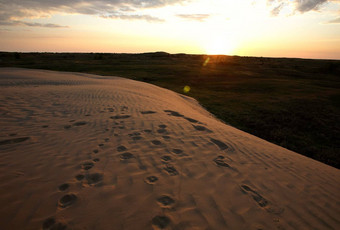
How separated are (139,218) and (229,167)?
2293mm

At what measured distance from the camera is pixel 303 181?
392cm

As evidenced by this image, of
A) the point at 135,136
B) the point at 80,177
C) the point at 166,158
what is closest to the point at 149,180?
the point at 166,158

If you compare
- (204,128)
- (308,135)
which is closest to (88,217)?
(204,128)

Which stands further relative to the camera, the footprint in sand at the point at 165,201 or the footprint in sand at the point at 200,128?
the footprint in sand at the point at 200,128

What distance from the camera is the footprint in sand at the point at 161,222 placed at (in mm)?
2357

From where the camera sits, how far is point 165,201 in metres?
2.78

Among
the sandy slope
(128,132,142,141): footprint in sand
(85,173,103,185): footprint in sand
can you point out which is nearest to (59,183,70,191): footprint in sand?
the sandy slope

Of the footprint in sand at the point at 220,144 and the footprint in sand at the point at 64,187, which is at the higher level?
the footprint in sand at the point at 64,187

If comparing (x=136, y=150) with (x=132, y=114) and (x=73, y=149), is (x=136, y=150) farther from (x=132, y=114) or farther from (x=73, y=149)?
(x=132, y=114)

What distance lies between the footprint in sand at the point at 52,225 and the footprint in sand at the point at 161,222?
3.53 ft

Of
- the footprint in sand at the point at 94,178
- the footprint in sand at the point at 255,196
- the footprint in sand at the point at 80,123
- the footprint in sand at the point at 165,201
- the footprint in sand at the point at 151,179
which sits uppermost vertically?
the footprint in sand at the point at 80,123

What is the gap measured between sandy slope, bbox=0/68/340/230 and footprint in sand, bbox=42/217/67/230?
0.01m

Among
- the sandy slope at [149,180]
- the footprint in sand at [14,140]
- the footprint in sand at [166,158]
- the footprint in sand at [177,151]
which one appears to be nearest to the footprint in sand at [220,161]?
the sandy slope at [149,180]

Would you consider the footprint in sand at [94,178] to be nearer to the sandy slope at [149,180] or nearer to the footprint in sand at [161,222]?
the sandy slope at [149,180]
